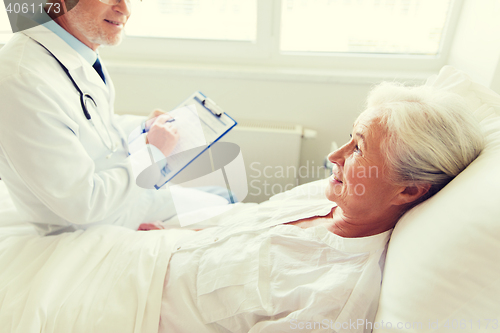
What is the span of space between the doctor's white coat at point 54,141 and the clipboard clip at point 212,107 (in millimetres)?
380

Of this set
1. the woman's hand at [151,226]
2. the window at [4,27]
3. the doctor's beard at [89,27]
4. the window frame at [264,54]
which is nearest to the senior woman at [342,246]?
the woman's hand at [151,226]

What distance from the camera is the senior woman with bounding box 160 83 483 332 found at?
29.8 inches

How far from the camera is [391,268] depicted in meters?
0.74

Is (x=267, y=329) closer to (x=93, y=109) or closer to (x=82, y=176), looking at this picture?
(x=82, y=176)

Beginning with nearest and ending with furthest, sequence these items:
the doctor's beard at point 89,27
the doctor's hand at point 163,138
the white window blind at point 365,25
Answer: the doctor's beard at point 89,27
the doctor's hand at point 163,138
the white window blind at point 365,25

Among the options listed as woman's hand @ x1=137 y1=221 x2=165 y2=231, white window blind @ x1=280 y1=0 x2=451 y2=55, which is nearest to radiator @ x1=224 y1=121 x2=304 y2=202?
white window blind @ x1=280 y1=0 x2=451 y2=55

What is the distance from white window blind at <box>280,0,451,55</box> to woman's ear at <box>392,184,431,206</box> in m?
1.17

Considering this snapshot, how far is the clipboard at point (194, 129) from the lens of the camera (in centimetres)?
119

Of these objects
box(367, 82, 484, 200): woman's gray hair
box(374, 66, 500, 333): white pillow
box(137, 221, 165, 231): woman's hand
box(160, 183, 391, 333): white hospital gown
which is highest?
box(367, 82, 484, 200): woman's gray hair

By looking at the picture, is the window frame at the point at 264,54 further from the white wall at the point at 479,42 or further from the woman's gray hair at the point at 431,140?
the woman's gray hair at the point at 431,140

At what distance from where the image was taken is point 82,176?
0.95 meters

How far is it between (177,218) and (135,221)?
0.55 ft

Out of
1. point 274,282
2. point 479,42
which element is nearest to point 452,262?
point 274,282

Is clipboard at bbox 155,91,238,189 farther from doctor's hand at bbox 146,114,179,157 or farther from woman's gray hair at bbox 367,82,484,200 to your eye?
woman's gray hair at bbox 367,82,484,200
